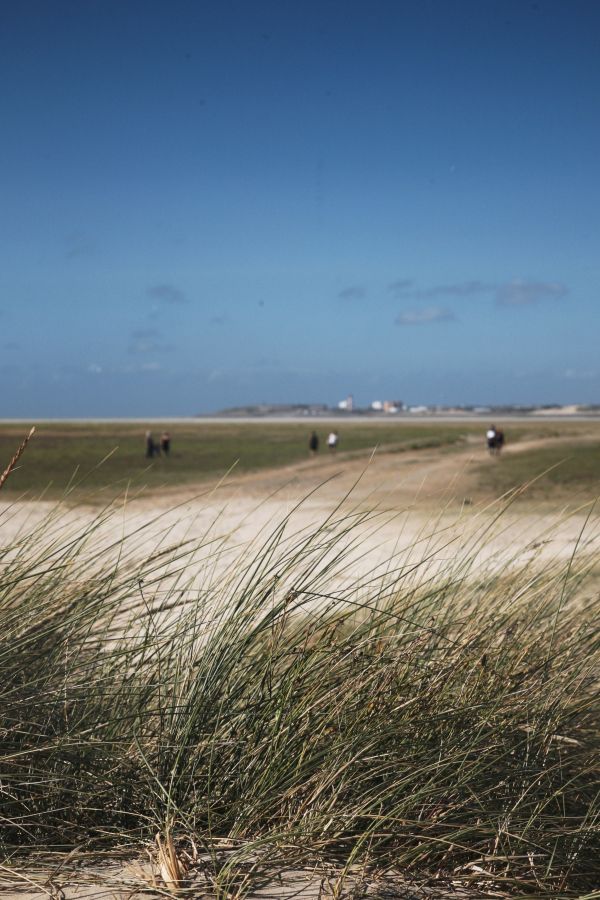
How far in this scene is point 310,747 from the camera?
250 centimetres

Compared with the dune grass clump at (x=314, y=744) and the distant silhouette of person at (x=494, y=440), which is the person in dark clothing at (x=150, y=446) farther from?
the dune grass clump at (x=314, y=744)

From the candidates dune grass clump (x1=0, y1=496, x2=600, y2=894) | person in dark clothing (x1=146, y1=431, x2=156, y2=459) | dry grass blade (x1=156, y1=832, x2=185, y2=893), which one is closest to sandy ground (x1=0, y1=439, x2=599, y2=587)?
dune grass clump (x1=0, y1=496, x2=600, y2=894)

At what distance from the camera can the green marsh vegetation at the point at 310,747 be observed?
7.66 ft

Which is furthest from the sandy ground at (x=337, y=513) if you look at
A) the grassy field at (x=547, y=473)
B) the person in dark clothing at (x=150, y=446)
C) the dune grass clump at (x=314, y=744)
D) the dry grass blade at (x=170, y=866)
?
the person in dark clothing at (x=150, y=446)

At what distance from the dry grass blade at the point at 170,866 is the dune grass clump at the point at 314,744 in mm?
22

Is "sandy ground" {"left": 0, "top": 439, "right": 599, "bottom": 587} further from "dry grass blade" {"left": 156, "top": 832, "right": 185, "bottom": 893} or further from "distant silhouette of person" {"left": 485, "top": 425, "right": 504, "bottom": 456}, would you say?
"dry grass blade" {"left": 156, "top": 832, "right": 185, "bottom": 893}

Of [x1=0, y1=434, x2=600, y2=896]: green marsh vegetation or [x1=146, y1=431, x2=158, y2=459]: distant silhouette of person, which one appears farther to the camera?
[x1=146, y1=431, x2=158, y2=459]: distant silhouette of person

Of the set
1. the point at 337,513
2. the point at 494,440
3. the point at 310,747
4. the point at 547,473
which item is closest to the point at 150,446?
the point at 494,440

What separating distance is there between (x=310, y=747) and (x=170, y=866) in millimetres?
547

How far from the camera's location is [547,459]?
2950 cm

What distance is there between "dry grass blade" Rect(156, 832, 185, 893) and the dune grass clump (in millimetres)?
22

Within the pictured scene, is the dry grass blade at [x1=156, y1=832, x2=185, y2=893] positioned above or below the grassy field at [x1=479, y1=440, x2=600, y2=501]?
above

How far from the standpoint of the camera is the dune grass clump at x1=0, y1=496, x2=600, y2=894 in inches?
92.5

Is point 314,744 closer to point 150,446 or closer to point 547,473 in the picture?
point 547,473
